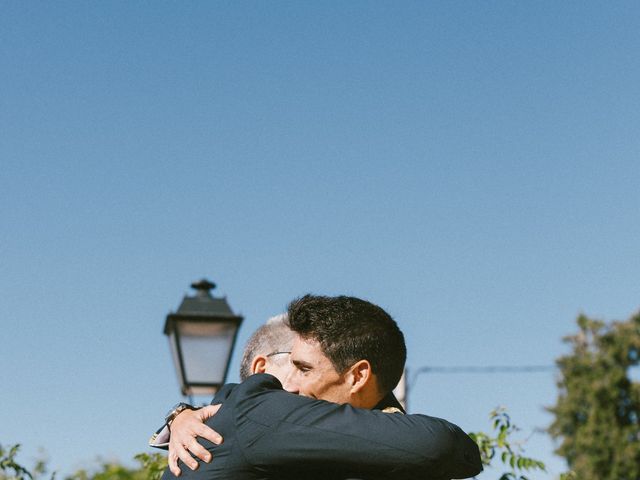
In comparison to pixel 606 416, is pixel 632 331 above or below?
above

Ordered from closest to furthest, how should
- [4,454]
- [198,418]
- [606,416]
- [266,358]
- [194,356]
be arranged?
[198,418] < [266,358] < [4,454] < [194,356] < [606,416]

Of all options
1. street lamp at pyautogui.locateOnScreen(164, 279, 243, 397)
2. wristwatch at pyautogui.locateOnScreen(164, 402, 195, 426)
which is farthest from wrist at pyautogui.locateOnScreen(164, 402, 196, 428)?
street lamp at pyautogui.locateOnScreen(164, 279, 243, 397)

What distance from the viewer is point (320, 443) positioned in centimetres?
304

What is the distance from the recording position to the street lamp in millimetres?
9484

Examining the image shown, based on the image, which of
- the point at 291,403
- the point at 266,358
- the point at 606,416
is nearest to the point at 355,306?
the point at 291,403

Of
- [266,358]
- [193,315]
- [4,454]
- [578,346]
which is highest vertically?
[578,346]

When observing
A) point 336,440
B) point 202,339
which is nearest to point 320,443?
point 336,440

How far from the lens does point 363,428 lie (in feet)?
10.1

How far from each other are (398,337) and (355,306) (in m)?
0.18

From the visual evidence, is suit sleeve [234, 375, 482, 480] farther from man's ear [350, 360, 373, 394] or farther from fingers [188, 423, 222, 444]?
man's ear [350, 360, 373, 394]

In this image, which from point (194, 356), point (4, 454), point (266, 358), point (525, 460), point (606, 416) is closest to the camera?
point (266, 358)

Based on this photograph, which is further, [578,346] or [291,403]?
[578,346]

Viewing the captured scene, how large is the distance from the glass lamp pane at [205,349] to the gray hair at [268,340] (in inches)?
191

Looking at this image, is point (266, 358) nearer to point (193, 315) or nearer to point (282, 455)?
point (282, 455)
